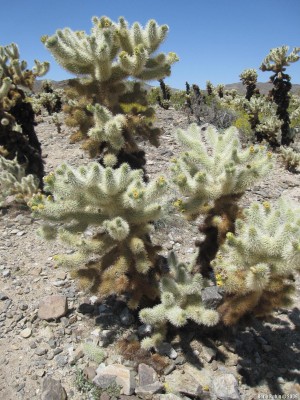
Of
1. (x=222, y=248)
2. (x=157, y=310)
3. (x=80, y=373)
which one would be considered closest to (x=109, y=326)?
(x=80, y=373)

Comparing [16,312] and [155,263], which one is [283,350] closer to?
[155,263]

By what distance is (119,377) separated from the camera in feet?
11.0

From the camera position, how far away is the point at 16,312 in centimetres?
424

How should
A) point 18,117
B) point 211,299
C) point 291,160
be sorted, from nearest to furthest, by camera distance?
point 211,299, point 18,117, point 291,160

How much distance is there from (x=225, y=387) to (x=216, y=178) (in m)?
2.03

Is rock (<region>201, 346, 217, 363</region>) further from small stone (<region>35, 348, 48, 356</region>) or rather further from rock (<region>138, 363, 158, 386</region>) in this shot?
small stone (<region>35, 348, 48, 356</region>)

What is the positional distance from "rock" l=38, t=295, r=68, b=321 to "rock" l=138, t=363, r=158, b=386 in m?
1.23

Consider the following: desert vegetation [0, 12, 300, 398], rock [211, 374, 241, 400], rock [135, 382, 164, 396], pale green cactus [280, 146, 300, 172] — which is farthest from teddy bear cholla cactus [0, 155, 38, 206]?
pale green cactus [280, 146, 300, 172]

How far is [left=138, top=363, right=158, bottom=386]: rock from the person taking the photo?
132 inches

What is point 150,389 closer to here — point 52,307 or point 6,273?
point 52,307

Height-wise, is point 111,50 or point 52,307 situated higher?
point 111,50

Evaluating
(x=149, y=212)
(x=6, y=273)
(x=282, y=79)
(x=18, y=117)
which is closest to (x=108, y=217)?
(x=149, y=212)

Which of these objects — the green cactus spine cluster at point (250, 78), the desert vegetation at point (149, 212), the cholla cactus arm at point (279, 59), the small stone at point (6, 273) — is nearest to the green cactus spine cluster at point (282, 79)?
the cholla cactus arm at point (279, 59)

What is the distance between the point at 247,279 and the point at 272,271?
0.84ft
